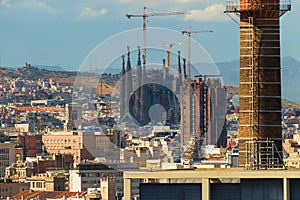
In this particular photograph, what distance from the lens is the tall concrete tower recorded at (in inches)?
1802

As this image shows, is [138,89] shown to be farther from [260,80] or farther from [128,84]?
[260,80]

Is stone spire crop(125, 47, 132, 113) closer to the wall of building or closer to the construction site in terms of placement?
the wall of building

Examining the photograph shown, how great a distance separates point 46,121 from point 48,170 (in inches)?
2687

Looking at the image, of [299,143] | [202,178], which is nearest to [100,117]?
[299,143]

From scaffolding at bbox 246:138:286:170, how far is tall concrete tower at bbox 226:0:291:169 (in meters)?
0.33

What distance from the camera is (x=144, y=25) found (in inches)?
5517

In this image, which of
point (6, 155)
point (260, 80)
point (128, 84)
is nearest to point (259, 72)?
point (260, 80)

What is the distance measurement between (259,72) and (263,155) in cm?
345

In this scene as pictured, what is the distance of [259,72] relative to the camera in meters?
46.1

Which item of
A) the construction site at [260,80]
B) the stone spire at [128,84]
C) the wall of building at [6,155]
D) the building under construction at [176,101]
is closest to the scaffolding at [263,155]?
the construction site at [260,80]

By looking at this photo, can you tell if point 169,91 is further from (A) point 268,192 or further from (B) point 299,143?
(A) point 268,192

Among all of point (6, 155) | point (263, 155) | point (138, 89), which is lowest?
point (263, 155)

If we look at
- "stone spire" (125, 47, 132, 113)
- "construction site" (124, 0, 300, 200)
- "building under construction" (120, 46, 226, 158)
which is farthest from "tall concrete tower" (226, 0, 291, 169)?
"stone spire" (125, 47, 132, 113)

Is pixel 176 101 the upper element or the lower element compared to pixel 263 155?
upper
